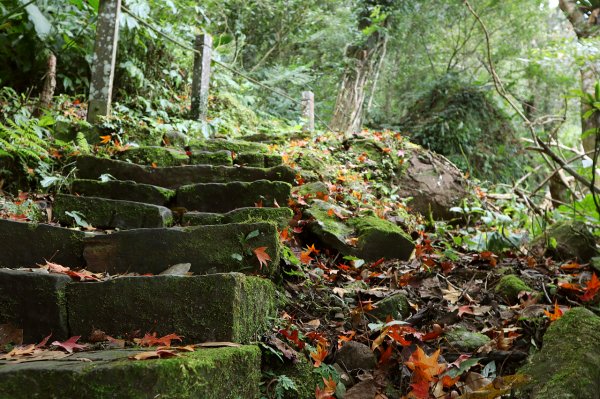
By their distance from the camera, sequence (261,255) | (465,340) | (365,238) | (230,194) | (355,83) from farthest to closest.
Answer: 1. (355,83)
2. (230,194)
3. (365,238)
4. (261,255)
5. (465,340)

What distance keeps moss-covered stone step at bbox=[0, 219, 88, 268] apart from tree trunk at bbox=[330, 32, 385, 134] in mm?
6082

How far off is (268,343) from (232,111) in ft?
21.3

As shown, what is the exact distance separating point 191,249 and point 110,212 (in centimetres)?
97

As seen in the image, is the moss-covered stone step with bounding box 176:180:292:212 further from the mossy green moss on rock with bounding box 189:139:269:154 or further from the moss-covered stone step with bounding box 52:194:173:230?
the mossy green moss on rock with bounding box 189:139:269:154

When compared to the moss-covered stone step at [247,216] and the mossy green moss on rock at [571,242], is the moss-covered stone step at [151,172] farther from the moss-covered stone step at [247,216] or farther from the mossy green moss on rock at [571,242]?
the mossy green moss on rock at [571,242]

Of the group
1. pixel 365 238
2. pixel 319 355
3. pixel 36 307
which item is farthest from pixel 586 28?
pixel 36 307

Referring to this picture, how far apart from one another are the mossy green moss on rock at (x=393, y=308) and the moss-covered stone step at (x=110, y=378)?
1.21 m

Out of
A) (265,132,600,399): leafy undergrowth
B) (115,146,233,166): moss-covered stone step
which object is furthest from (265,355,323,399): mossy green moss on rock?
(115,146,233,166): moss-covered stone step

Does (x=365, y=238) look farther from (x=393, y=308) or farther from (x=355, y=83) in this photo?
(x=355, y=83)

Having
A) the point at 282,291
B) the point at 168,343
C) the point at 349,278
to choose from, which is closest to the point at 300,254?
the point at 349,278

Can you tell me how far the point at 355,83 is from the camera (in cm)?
945

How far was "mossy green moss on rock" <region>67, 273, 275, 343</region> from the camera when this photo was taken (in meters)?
1.94

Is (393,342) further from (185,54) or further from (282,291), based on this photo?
(185,54)

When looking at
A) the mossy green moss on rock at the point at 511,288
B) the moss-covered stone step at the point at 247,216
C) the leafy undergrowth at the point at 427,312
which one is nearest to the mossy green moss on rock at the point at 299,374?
the leafy undergrowth at the point at 427,312
